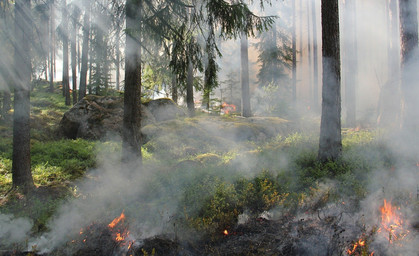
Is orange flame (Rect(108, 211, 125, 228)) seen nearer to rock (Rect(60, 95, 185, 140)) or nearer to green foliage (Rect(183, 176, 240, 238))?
green foliage (Rect(183, 176, 240, 238))

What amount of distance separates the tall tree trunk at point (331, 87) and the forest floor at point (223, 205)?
451 mm

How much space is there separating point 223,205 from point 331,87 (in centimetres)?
463

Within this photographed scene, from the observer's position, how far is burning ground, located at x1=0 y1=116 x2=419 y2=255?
4.34 m

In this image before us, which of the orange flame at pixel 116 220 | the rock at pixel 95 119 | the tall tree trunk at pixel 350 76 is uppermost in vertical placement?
the tall tree trunk at pixel 350 76

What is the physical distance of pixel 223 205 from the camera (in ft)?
17.4

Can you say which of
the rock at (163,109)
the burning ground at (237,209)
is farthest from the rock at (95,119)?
the burning ground at (237,209)

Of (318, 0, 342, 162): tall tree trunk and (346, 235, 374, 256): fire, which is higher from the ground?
(318, 0, 342, 162): tall tree trunk

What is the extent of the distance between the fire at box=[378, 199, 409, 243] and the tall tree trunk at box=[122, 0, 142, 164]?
19.3ft

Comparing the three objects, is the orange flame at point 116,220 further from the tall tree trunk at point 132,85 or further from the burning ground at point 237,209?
the tall tree trunk at point 132,85

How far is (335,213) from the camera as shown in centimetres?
499

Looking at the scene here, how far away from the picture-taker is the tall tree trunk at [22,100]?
6141 millimetres

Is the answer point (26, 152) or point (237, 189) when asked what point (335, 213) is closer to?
point (237, 189)

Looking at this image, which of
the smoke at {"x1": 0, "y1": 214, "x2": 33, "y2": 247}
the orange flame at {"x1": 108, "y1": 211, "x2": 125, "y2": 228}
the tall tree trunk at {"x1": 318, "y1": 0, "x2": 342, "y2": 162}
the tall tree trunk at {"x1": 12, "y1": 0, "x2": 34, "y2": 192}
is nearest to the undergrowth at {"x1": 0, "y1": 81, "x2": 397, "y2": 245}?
the smoke at {"x1": 0, "y1": 214, "x2": 33, "y2": 247}

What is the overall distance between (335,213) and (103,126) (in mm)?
10311
